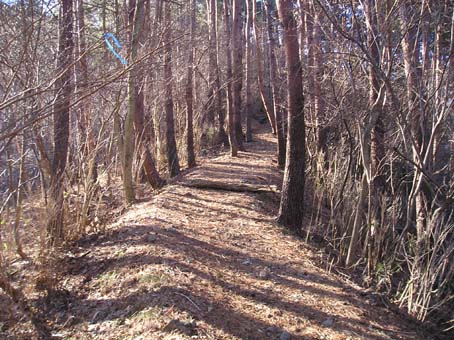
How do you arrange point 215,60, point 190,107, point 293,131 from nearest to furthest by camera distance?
point 293,131, point 190,107, point 215,60

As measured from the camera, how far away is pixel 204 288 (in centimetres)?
394

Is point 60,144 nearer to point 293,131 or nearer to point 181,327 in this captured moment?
point 293,131

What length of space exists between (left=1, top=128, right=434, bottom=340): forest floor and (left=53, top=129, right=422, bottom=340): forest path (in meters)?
0.01

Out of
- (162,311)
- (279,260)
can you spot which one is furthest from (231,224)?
(162,311)

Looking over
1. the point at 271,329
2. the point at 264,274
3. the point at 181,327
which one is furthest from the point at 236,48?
the point at 181,327

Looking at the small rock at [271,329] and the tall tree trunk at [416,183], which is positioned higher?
the tall tree trunk at [416,183]

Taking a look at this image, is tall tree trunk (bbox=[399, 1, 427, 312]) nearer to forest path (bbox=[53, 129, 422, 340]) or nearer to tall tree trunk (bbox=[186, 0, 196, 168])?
forest path (bbox=[53, 129, 422, 340])

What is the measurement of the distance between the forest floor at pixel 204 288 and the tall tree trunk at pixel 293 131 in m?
0.35

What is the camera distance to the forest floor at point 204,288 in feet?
11.4

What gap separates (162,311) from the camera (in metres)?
3.50

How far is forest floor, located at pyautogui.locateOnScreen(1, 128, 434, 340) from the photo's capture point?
11.4ft

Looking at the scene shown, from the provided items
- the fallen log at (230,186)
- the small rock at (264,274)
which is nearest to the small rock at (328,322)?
the small rock at (264,274)

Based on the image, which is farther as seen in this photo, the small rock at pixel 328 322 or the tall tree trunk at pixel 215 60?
the tall tree trunk at pixel 215 60

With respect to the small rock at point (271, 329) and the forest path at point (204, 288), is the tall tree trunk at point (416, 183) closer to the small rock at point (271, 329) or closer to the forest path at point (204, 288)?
the forest path at point (204, 288)
